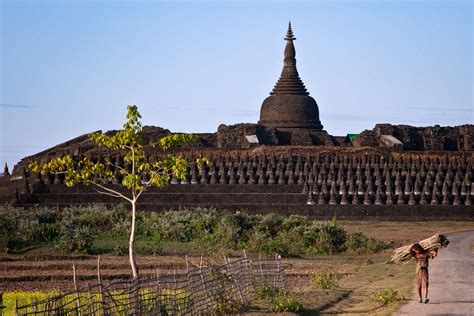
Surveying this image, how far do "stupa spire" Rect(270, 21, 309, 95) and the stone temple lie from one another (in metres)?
7.93

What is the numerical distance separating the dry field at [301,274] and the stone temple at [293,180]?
408 inches

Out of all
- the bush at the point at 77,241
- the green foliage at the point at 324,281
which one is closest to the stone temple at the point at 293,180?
the bush at the point at 77,241

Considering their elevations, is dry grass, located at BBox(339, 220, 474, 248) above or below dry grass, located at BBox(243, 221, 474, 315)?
above

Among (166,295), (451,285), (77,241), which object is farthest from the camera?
(77,241)

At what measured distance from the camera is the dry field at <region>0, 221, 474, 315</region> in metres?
21.1

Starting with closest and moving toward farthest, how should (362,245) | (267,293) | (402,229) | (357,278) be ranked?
1. (267,293)
2. (357,278)
3. (362,245)
4. (402,229)

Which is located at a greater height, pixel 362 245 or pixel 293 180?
pixel 293 180

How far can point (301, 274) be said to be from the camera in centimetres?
2694

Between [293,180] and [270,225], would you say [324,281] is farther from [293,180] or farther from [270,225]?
[293,180]

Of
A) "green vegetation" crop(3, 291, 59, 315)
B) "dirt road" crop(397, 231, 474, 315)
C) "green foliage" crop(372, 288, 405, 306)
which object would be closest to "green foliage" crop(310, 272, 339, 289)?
"dirt road" crop(397, 231, 474, 315)

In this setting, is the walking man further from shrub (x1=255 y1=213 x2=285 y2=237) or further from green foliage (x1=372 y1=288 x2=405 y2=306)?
shrub (x1=255 y1=213 x2=285 y2=237)

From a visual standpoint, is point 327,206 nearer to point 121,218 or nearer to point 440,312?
point 121,218

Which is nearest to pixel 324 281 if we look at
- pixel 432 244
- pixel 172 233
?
pixel 432 244

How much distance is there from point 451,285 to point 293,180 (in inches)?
869
